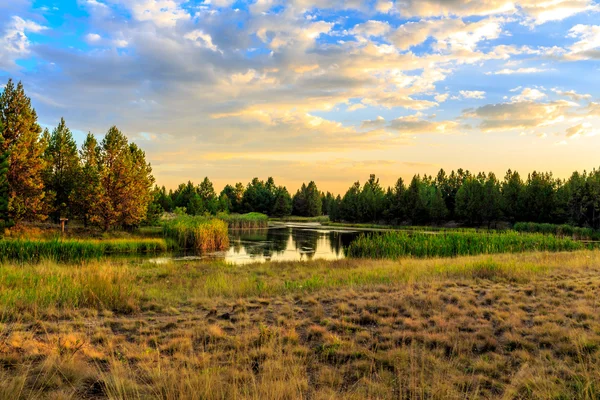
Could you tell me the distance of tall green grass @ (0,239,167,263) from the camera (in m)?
18.3

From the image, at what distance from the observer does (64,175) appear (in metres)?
36.0

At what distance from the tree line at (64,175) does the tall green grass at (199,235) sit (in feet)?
17.0

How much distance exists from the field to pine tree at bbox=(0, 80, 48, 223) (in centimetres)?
2128

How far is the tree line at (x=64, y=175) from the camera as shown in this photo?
27.3 m

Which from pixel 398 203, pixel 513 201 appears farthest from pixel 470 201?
pixel 398 203

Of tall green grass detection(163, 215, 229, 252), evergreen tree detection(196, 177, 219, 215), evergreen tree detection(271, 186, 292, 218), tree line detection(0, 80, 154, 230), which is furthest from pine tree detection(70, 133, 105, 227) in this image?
evergreen tree detection(271, 186, 292, 218)

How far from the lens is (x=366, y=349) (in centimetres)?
523

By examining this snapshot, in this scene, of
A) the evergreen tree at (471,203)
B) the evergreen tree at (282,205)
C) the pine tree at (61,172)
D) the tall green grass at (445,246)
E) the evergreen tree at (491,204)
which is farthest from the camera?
the evergreen tree at (282,205)

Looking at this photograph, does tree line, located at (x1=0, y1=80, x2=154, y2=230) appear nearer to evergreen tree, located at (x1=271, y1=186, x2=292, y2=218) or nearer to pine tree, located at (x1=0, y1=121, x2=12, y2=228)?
pine tree, located at (x1=0, y1=121, x2=12, y2=228)

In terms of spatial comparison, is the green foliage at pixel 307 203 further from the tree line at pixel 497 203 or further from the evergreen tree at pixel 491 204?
the evergreen tree at pixel 491 204

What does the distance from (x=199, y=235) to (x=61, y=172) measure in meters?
17.6

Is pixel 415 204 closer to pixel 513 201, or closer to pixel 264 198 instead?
pixel 513 201

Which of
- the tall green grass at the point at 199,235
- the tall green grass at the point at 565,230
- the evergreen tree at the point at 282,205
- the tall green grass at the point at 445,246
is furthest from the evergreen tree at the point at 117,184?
the evergreen tree at the point at 282,205

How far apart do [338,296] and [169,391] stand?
5491 mm
